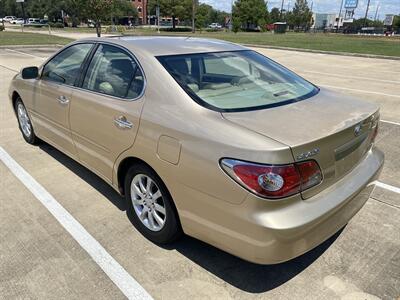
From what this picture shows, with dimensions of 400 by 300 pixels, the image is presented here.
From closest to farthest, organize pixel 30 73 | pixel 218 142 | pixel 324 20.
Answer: pixel 218 142 → pixel 30 73 → pixel 324 20

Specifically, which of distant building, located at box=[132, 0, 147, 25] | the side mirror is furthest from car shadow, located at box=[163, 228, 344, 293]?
distant building, located at box=[132, 0, 147, 25]

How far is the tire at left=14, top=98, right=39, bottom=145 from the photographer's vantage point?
4961 mm

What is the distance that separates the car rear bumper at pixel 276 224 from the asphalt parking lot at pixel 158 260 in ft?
1.27

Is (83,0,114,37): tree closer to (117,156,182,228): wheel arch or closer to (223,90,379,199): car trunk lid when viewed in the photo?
(117,156,182,228): wheel arch

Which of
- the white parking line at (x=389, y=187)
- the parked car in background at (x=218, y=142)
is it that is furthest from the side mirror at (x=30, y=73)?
the white parking line at (x=389, y=187)

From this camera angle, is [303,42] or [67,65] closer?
[67,65]

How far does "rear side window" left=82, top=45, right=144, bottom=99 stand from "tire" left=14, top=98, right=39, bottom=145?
6.32ft

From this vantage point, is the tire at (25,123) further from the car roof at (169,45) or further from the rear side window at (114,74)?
the car roof at (169,45)

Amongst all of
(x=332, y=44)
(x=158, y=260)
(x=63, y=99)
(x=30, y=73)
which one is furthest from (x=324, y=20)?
(x=158, y=260)

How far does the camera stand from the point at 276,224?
2088 mm

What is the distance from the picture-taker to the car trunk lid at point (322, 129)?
219 cm

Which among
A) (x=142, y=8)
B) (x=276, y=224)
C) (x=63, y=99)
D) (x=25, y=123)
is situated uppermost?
(x=63, y=99)

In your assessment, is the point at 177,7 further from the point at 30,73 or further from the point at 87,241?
the point at 87,241

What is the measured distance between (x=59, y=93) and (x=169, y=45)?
1.37 meters
